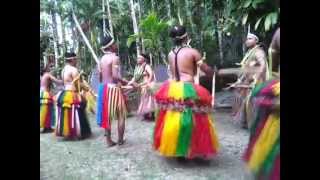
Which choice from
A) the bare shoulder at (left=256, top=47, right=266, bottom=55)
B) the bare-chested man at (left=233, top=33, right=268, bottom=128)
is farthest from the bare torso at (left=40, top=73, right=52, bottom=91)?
the bare shoulder at (left=256, top=47, right=266, bottom=55)

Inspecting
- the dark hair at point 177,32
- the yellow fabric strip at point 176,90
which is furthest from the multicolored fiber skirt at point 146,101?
the dark hair at point 177,32

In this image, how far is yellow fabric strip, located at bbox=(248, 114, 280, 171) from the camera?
1.84 metres

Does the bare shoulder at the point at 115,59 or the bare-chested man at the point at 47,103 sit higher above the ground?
the bare shoulder at the point at 115,59

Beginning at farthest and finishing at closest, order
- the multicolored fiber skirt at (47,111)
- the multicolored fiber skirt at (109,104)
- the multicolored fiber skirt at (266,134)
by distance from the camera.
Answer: the multicolored fiber skirt at (109,104) < the multicolored fiber skirt at (47,111) < the multicolored fiber skirt at (266,134)

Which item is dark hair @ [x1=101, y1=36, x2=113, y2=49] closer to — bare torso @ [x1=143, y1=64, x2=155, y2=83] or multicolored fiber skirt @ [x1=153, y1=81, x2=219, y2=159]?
bare torso @ [x1=143, y1=64, x2=155, y2=83]

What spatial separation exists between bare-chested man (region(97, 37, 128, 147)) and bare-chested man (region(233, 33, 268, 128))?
67 centimetres

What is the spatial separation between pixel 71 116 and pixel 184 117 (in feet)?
3.00

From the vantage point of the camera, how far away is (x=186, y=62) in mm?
2365

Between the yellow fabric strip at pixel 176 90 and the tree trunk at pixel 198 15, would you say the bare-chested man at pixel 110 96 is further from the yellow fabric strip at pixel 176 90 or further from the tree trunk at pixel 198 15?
the tree trunk at pixel 198 15

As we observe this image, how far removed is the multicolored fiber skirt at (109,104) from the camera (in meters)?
2.67

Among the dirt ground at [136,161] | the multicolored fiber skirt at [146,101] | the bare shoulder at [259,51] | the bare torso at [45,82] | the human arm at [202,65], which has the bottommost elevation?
the dirt ground at [136,161]

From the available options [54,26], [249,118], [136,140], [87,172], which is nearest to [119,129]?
[136,140]

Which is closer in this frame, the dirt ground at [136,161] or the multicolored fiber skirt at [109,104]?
the dirt ground at [136,161]
